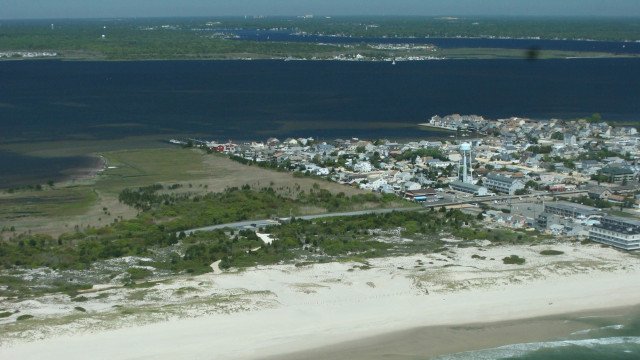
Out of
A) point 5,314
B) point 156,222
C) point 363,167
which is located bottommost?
point 156,222

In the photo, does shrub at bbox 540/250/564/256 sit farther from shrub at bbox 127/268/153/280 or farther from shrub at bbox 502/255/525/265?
shrub at bbox 127/268/153/280

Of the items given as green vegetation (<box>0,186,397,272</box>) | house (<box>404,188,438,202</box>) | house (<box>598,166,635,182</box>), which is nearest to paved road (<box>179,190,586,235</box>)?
green vegetation (<box>0,186,397,272</box>)

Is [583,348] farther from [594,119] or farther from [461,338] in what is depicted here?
[594,119]

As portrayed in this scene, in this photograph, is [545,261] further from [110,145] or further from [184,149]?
[110,145]

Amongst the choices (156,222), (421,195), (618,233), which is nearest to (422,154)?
(421,195)

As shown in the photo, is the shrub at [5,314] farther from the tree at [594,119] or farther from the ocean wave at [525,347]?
the tree at [594,119]

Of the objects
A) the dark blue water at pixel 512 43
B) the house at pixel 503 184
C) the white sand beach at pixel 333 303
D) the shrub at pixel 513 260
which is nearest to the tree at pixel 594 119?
the house at pixel 503 184
